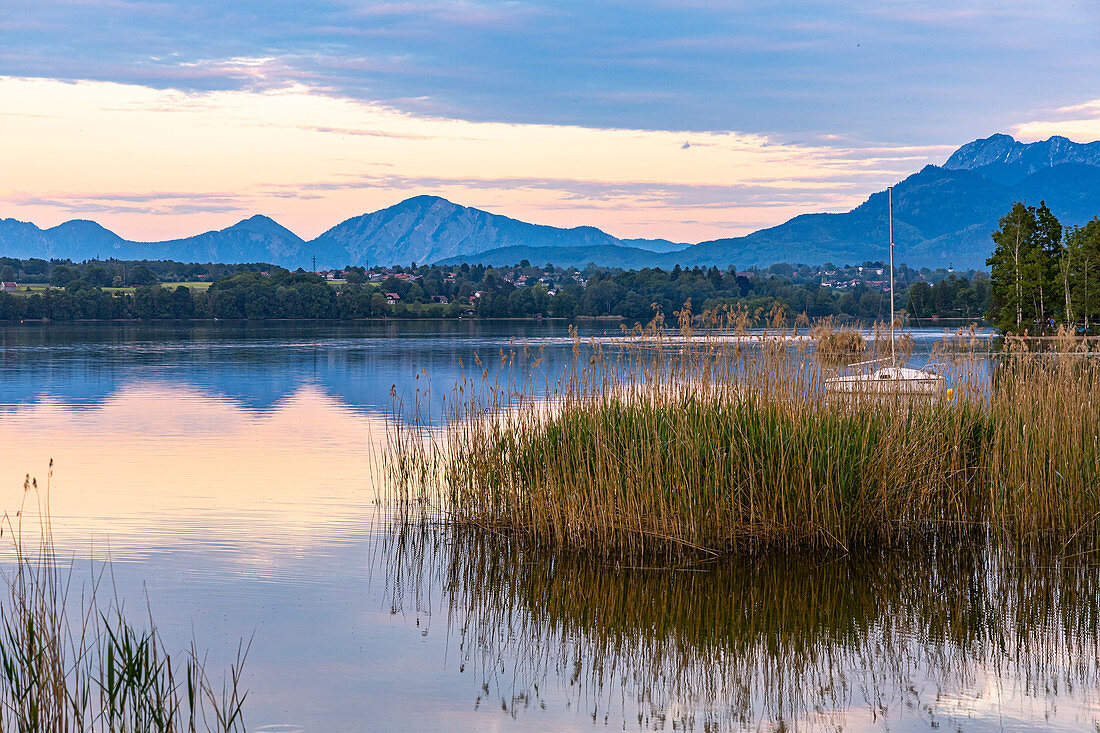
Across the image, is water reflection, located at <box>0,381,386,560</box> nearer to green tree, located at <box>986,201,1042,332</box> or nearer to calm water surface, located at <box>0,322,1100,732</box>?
calm water surface, located at <box>0,322,1100,732</box>

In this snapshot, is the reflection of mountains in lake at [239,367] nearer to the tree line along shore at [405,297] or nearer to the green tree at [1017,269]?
the green tree at [1017,269]

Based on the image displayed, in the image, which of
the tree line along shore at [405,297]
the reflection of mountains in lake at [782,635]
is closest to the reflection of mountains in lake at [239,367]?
the reflection of mountains in lake at [782,635]

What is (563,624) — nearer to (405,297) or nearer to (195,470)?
(195,470)

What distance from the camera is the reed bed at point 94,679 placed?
17.5 feet

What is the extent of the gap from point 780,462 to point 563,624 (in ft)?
8.50

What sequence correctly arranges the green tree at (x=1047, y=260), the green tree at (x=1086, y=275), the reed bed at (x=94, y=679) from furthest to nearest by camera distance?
the green tree at (x=1047, y=260) → the green tree at (x=1086, y=275) → the reed bed at (x=94, y=679)

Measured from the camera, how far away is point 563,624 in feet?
26.5

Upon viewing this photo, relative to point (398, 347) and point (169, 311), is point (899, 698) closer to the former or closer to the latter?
point (398, 347)

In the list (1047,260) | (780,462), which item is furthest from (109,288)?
(780,462)

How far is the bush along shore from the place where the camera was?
965 centimetres

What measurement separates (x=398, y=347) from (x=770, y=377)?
5375 cm

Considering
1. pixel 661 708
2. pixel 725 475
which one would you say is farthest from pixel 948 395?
pixel 661 708

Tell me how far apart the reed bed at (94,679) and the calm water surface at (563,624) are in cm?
28

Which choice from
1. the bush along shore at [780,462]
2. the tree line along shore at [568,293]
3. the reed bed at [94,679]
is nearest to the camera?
the reed bed at [94,679]
